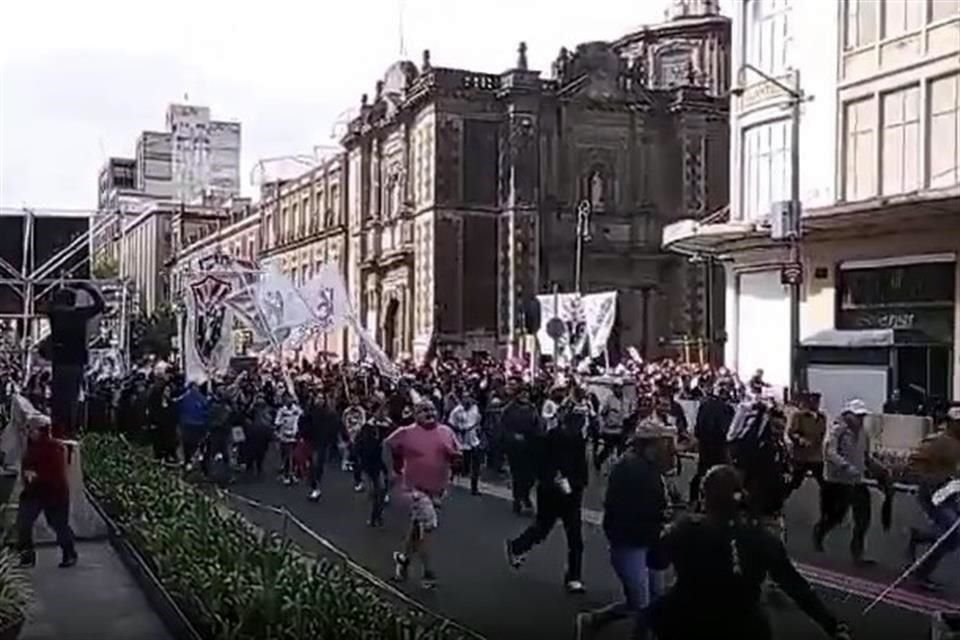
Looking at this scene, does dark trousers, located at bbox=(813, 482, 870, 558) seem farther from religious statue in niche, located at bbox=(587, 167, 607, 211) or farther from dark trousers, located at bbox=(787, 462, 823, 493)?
religious statue in niche, located at bbox=(587, 167, 607, 211)

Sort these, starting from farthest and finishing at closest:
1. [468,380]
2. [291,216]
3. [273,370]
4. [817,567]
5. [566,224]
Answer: [291,216]
[566,224]
[273,370]
[468,380]
[817,567]

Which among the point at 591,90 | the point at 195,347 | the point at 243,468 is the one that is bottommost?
the point at 243,468

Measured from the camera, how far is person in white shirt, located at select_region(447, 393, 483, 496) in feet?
73.4

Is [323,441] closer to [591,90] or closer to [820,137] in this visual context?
[820,137]

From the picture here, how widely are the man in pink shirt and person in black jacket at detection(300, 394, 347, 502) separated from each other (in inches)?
325

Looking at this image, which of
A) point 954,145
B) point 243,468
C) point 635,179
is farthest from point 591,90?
point 243,468

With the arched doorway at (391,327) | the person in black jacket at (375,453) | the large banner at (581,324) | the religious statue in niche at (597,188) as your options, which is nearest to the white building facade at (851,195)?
the large banner at (581,324)

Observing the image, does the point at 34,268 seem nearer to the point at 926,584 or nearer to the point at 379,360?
the point at 379,360

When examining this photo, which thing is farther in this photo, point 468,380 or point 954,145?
point 468,380

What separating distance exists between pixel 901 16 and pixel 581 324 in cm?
942

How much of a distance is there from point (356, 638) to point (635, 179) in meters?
48.4

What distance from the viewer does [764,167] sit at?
33.6 metres

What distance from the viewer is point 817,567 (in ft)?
46.0

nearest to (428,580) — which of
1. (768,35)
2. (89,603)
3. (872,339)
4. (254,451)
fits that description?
(89,603)
